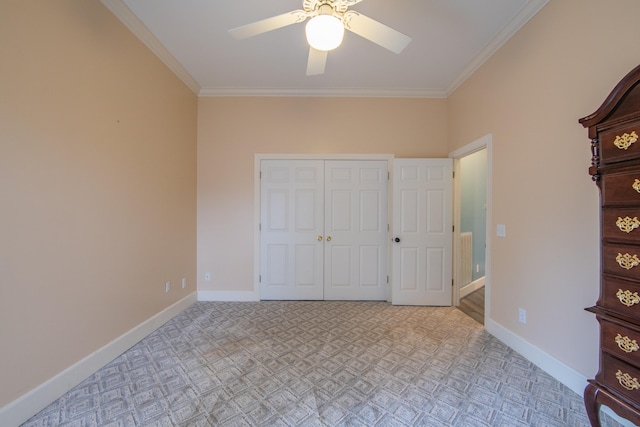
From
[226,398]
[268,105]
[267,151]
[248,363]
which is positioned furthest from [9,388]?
[268,105]

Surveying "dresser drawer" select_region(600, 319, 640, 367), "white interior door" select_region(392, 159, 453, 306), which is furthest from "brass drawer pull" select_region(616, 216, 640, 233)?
"white interior door" select_region(392, 159, 453, 306)

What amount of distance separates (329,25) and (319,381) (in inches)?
94.9

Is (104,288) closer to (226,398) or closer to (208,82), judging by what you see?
(226,398)

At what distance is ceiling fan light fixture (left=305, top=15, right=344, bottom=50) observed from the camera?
1470 millimetres

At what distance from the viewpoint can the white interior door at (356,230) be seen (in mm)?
3578

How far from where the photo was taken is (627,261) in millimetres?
1187

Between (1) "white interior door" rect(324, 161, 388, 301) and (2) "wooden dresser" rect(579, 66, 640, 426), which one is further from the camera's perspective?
(1) "white interior door" rect(324, 161, 388, 301)

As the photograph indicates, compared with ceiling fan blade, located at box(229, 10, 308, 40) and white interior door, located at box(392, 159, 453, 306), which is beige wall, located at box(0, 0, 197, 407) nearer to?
ceiling fan blade, located at box(229, 10, 308, 40)

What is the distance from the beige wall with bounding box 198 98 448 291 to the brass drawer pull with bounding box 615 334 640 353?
275cm

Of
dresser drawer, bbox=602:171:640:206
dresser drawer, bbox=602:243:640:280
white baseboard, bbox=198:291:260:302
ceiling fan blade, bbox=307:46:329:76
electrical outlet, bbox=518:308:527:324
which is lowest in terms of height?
white baseboard, bbox=198:291:260:302

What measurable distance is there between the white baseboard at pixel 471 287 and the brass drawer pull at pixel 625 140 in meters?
3.05

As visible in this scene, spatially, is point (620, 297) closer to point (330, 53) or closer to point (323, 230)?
point (323, 230)

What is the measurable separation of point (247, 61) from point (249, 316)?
9.93 ft

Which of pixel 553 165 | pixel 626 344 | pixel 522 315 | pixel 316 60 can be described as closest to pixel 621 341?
pixel 626 344
